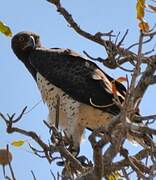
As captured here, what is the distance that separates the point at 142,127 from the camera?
13.0ft

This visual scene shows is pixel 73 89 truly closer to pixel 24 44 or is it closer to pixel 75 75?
pixel 75 75

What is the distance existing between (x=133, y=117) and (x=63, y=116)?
348 cm

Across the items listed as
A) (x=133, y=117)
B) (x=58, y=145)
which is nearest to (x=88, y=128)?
(x=58, y=145)

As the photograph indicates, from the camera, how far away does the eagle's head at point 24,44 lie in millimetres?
8734

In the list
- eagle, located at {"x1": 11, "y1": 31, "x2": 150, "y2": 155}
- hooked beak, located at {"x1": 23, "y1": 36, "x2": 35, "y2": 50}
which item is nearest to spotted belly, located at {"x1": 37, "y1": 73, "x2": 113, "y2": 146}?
eagle, located at {"x1": 11, "y1": 31, "x2": 150, "y2": 155}

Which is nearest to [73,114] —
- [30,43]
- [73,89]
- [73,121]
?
[73,121]

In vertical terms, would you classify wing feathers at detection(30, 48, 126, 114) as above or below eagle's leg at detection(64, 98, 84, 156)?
above

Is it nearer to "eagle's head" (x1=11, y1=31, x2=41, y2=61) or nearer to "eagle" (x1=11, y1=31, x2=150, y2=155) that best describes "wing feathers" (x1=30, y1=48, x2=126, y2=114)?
"eagle" (x1=11, y1=31, x2=150, y2=155)

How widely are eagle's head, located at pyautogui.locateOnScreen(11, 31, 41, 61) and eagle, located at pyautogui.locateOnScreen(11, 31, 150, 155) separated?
9 centimetres

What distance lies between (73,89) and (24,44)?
1.40 meters

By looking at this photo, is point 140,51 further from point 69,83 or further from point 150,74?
point 69,83

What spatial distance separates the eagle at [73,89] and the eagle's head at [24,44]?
0.09 m

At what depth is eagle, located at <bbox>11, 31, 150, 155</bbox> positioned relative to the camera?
294 inches

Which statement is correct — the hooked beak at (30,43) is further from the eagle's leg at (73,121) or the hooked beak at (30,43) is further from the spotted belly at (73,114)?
the eagle's leg at (73,121)
